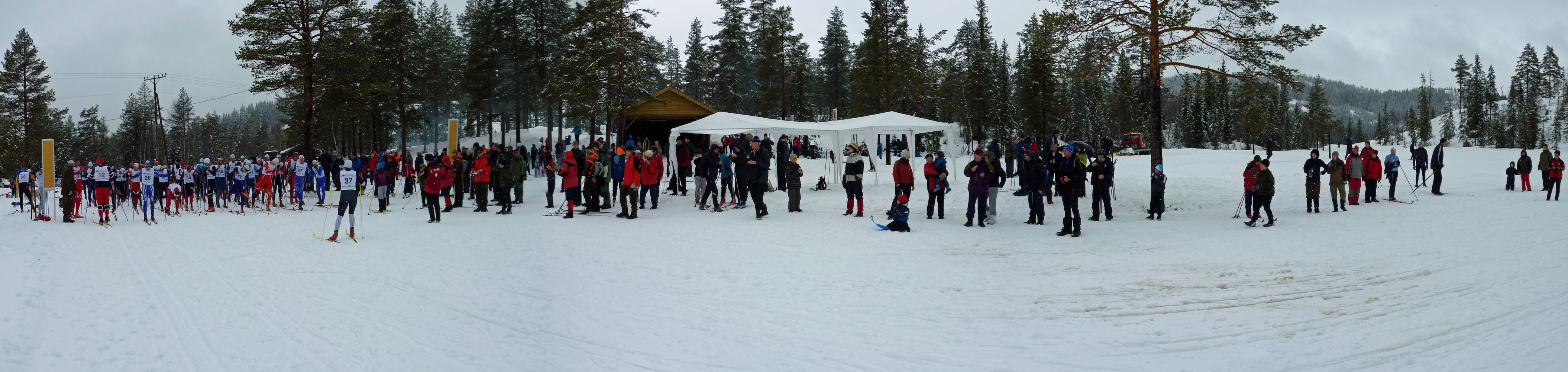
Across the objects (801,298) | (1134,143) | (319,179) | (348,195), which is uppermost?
(1134,143)

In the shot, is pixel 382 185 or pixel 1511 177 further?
pixel 1511 177

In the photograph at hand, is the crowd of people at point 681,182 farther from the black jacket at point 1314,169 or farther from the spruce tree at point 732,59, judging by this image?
the spruce tree at point 732,59

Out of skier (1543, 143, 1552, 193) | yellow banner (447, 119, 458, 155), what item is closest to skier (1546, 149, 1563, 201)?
skier (1543, 143, 1552, 193)

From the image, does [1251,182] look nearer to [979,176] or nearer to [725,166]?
[979,176]

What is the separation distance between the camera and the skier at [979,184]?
13.4m

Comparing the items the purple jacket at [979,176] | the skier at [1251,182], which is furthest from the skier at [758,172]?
the skier at [1251,182]

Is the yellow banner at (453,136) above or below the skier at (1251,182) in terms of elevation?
above

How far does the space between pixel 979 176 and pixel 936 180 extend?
0.91 m

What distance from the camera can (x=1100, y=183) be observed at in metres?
14.5

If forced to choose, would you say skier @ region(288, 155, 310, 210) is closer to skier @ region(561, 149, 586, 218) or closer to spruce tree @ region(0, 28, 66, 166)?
skier @ region(561, 149, 586, 218)

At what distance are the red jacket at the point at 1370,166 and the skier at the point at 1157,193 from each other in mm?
4729

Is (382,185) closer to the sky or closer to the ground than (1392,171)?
closer to the ground

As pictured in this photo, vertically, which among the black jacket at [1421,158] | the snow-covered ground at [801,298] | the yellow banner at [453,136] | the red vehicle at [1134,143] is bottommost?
the snow-covered ground at [801,298]

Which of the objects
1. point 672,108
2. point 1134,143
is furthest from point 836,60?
point 1134,143
